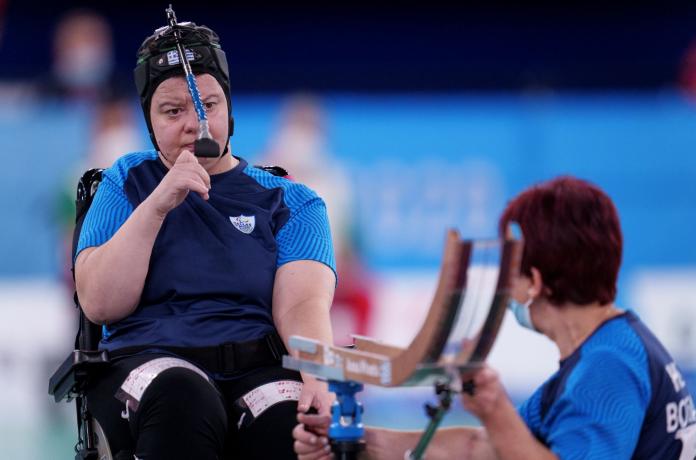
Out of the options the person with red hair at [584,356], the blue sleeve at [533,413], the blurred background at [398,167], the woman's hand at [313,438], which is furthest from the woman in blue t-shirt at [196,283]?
the blurred background at [398,167]

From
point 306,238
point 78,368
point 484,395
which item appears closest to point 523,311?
point 484,395

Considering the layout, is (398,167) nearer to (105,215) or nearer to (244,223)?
(244,223)

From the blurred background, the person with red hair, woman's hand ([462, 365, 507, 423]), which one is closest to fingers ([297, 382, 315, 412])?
the person with red hair

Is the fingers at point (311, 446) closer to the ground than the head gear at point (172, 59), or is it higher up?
closer to the ground

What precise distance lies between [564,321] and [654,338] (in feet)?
0.71

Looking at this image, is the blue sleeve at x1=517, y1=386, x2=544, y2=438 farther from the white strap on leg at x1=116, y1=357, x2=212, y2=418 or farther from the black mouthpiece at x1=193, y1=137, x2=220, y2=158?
the black mouthpiece at x1=193, y1=137, x2=220, y2=158

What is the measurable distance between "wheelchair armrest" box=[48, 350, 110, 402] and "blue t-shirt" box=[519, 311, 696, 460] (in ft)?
3.77

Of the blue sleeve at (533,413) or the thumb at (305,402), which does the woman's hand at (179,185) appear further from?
the blue sleeve at (533,413)

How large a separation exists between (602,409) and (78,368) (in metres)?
1.36

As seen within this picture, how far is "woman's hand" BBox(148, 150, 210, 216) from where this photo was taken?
3.35 m

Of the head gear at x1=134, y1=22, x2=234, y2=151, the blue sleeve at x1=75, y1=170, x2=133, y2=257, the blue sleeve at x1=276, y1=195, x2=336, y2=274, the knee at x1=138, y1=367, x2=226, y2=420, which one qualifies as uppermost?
the head gear at x1=134, y1=22, x2=234, y2=151

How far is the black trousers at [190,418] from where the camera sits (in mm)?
3170

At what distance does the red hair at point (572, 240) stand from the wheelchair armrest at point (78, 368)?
113 cm

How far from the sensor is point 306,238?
377 cm
